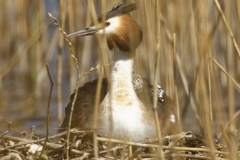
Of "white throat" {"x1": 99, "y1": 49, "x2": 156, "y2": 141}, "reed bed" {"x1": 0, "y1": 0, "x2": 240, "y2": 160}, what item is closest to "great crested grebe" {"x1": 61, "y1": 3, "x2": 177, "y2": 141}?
"white throat" {"x1": 99, "y1": 49, "x2": 156, "y2": 141}

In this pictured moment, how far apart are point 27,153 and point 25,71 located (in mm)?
4567

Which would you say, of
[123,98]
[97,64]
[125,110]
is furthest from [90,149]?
[97,64]

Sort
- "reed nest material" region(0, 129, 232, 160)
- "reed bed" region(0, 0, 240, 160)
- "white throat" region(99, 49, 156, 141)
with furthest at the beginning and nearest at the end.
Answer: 1. "white throat" region(99, 49, 156, 141)
2. "reed bed" region(0, 0, 240, 160)
3. "reed nest material" region(0, 129, 232, 160)

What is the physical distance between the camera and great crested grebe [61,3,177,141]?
4.66m

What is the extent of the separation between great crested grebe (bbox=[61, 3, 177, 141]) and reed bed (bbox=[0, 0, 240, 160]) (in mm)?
137

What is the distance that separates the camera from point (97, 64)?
8.15 metres

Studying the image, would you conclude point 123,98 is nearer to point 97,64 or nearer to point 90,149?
point 90,149

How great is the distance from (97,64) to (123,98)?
3.38 m

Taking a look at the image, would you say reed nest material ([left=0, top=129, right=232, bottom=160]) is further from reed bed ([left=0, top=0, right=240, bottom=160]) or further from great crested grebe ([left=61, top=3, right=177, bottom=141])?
great crested grebe ([left=61, top=3, right=177, bottom=141])

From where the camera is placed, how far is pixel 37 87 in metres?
8.45

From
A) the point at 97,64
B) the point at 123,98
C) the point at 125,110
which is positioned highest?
the point at 97,64

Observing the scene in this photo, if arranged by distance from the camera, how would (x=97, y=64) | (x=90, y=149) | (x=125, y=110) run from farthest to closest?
(x=97, y=64)
(x=125, y=110)
(x=90, y=149)

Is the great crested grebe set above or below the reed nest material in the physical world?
above

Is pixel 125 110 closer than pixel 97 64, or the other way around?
pixel 125 110
